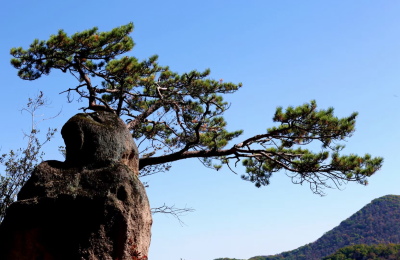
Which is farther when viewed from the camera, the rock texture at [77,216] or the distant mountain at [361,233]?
the distant mountain at [361,233]

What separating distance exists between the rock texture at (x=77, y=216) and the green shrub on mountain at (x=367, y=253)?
3099cm

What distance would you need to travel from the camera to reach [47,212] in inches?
158

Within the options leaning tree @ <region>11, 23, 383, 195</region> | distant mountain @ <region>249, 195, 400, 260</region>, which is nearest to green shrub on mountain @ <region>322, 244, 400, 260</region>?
distant mountain @ <region>249, 195, 400, 260</region>

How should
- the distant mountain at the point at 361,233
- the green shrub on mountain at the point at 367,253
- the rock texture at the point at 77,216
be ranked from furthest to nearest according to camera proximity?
the distant mountain at the point at 361,233, the green shrub on mountain at the point at 367,253, the rock texture at the point at 77,216

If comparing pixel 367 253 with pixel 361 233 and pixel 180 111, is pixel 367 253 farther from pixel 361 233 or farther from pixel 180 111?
pixel 180 111

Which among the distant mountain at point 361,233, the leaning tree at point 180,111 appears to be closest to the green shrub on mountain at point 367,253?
the distant mountain at point 361,233

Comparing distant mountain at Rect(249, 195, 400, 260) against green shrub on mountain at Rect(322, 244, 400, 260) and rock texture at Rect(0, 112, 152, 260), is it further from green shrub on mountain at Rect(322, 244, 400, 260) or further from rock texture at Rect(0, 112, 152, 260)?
rock texture at Rect(0, 112, 152, 260)

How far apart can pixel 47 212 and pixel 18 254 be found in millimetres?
464

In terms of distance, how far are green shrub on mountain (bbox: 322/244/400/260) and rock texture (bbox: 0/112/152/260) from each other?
31.0 meters

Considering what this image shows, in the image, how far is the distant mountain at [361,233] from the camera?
164 feet

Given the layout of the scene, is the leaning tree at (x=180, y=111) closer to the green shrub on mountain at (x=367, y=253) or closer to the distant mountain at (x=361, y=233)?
the green shrub on mountain at (x=367, y=253)

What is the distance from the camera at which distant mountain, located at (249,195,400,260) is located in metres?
49.9

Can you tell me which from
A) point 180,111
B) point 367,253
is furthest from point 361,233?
point 180,111

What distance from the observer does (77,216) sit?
398 centimetres
